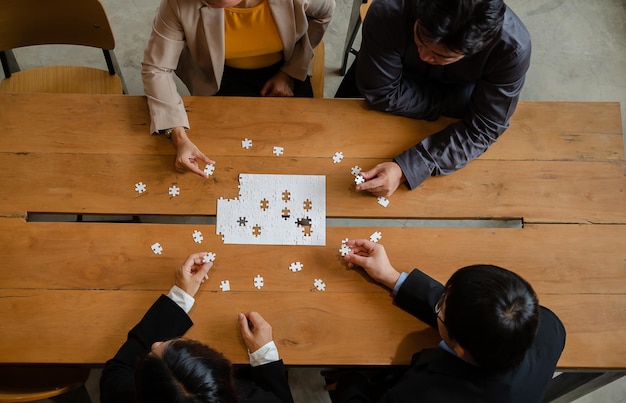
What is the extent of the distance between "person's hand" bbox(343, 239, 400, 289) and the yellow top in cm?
109

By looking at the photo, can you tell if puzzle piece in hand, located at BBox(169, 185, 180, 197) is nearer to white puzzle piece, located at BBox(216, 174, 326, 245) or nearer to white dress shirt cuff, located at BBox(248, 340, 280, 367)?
white puzzle piece, located at BBox(216, 174, 326, 245)

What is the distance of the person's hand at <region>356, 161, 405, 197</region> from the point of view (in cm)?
213

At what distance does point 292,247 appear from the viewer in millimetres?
2100

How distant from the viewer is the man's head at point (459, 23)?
5.29ft

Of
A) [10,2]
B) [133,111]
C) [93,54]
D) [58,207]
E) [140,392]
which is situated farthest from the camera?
[93,54]

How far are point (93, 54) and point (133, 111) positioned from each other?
5.79ft

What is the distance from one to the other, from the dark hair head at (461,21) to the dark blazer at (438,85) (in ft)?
0.76

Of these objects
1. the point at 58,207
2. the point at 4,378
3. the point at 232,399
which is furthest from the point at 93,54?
the point at 232,399

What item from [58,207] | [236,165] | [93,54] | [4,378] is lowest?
[4,378]

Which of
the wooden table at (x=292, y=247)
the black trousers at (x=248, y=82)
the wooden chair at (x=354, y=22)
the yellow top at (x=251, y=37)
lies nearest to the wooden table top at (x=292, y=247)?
the wooden table at (x=292, y=247)

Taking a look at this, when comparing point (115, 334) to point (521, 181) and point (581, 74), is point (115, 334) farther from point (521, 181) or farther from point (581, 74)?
point (581, 74)

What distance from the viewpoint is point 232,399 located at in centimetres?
157

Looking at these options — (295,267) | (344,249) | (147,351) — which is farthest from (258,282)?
(147,351)

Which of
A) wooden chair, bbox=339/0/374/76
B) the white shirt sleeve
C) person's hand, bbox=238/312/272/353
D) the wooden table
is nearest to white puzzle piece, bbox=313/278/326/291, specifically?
the wooden table
